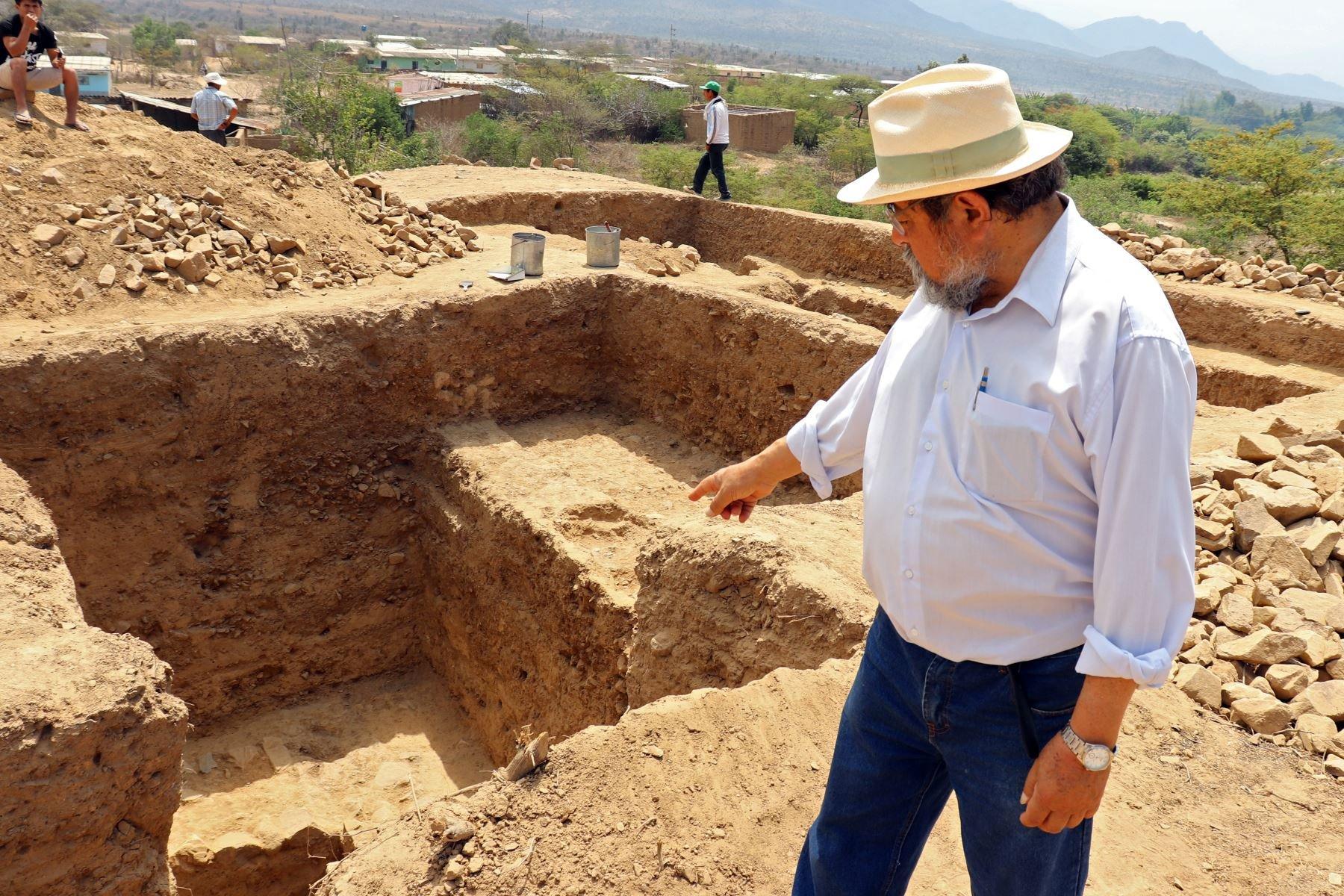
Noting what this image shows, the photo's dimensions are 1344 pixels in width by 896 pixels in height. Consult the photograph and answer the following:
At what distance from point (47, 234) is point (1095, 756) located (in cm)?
694

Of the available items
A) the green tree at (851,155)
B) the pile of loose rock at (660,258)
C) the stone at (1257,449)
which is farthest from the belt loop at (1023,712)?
the green tree at (851,155)

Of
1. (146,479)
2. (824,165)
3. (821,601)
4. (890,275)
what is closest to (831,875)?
(821,601)

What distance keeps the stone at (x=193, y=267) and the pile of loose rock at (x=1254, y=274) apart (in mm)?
7599

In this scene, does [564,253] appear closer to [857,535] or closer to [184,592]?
[184,592]

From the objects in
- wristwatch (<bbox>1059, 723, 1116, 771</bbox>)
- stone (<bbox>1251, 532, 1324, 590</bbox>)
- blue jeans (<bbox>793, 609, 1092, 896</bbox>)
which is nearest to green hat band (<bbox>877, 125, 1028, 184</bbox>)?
blue jeans (<bbox>793, 609, 1092, 896</bbox>)

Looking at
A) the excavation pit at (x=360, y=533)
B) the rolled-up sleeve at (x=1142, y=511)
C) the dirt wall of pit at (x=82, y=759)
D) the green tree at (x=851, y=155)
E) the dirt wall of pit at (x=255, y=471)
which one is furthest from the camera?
the green tree at (x=851, y=155)

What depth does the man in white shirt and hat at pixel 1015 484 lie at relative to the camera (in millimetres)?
1613

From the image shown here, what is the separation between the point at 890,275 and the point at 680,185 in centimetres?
838

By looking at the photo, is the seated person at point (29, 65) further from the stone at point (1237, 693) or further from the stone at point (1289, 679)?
the stone at point (1289, 679)

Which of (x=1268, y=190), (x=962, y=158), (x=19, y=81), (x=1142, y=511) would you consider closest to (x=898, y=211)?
(x=962, y=158)

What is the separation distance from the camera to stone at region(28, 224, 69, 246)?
6.39 m

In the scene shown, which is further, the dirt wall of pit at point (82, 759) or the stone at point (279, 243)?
the stone at point (279, 243)

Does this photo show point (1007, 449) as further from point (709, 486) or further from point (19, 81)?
point (19, 81)

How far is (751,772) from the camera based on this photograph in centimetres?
314
